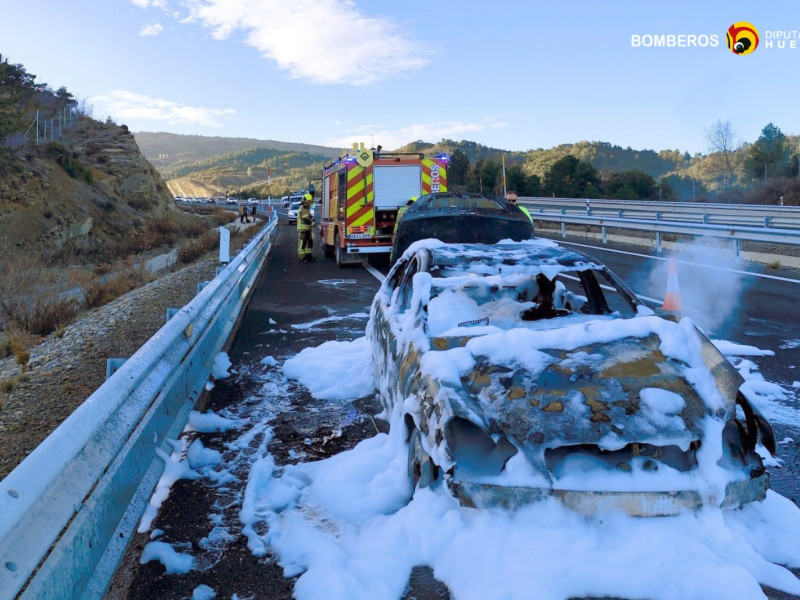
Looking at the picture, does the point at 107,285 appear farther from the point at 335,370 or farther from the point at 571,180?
the point at 571,180

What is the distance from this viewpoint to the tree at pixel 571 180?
59.9 meters

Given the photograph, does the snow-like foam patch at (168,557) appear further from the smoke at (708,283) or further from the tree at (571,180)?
the tree at (571,180)

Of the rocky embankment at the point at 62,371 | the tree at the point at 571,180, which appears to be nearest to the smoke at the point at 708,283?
the rocky embankment at the point at 62,371

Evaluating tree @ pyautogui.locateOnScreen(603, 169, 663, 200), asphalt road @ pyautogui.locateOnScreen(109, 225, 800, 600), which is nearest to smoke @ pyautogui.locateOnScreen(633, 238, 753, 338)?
asphalt road @ pyautogui.locateOnScreen(109, 225, 800, 600)

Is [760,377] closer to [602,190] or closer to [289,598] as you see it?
[289,598]

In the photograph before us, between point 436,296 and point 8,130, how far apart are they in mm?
32456

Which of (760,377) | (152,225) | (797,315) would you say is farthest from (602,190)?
(760,377)

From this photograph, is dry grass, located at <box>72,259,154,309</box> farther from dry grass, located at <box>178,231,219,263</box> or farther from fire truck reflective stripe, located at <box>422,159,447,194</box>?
fire truck reflective stripe, located at <box>422,159,447,194</box>

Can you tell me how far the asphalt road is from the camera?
338cm

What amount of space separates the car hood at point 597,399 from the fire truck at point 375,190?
14.1 meters

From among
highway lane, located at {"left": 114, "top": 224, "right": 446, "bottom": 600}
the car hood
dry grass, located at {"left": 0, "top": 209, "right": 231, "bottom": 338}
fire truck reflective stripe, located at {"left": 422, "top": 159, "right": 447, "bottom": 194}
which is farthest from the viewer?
fire truck reflective stripe, located at {"left": 422, "top": 159, "right": 447, "bottom": 194}

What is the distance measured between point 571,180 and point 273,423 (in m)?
58.2

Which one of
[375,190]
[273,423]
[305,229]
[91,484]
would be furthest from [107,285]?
→ [91,484]

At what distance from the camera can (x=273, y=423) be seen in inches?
226
